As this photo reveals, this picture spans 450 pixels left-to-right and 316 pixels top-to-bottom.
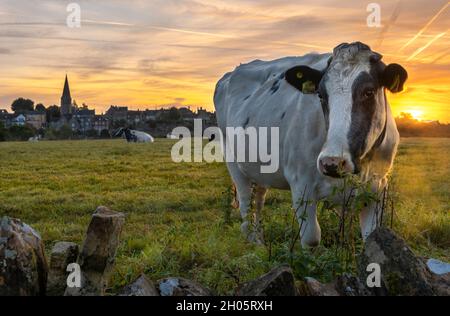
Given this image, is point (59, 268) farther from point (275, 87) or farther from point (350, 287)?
point (275, 87)

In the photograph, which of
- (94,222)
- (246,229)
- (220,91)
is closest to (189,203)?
(220,91)

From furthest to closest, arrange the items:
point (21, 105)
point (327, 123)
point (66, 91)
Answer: point (66, 91) < point (21, 105) < point (327, 123)

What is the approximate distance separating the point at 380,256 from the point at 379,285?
0.29 m

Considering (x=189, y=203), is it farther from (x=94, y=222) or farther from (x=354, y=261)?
(x=94, y=222)

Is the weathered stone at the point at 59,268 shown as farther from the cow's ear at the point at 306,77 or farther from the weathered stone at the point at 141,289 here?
the cow's ear at the point at 306,77

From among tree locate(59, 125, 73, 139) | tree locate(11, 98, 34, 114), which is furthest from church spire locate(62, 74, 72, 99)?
tree locate(59, 125, 73, 139)

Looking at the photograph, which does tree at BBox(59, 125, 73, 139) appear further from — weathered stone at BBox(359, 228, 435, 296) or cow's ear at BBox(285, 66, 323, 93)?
weathered stone at BBox(359, 228, 435, 296)

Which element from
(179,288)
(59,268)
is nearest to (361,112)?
(179,288)

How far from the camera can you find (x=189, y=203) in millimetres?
11570

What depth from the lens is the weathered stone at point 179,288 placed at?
366 centimetres

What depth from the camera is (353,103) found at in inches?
191

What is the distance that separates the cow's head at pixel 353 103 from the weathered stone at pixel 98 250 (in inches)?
71.7

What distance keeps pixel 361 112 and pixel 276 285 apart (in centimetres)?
206

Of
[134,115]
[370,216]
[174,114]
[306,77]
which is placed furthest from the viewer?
[134,115]
